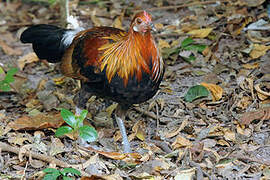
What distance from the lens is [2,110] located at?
257 inches

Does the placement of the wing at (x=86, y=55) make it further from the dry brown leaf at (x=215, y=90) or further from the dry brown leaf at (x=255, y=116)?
the dry brown leaf at (x=255, y=116)

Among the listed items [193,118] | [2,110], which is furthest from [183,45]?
[2,110]

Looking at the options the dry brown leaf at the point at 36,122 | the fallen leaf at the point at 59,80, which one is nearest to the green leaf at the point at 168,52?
the fallen leaf at the point at 59,80

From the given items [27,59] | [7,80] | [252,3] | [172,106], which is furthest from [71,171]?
[252,3]

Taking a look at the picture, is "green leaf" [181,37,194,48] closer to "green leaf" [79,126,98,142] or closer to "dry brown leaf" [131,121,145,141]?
"dry brown leaf" [131,121,145,141]

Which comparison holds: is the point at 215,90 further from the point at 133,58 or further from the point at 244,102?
the point at 133,58

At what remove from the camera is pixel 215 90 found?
6.58 meters

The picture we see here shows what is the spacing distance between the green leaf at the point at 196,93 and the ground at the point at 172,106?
2cm

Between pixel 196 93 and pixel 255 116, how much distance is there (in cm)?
98

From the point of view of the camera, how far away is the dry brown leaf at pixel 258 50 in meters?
7.13

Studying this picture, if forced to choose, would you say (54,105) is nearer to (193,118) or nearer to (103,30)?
(103,30)

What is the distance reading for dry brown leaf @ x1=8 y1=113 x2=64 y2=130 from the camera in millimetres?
5816

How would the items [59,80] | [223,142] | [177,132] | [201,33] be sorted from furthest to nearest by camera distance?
[201,33] → [59,80] → [177,132] → [223,142]

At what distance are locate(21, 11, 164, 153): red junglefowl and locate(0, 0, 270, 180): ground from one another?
1.75ft
